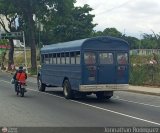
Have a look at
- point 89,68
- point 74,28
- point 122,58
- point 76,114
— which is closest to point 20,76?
point 89,68

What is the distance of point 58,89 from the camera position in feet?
105

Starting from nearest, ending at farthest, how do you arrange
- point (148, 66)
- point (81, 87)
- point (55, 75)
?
point (81, 87), point (55, 75), point (148, 66)

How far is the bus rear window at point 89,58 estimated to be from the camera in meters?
22.5

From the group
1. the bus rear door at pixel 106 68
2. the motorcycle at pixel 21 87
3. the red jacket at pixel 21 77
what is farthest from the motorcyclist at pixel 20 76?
the bus rear door at pixel 106 68

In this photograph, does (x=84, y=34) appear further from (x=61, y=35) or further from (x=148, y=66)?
(x=148, y=66)

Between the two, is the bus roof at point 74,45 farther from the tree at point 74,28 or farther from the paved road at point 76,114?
the tree at point 74,28

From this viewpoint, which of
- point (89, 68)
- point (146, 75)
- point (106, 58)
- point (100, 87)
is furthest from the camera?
point (146, 75)

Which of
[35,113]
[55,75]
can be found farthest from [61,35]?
[35,113]

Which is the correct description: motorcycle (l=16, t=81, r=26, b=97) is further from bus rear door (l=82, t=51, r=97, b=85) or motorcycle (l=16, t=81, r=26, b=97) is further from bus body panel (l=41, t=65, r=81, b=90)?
bus rear door (l=82, t=51, r=97, b=85)

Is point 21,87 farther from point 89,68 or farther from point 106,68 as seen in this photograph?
point 106,68

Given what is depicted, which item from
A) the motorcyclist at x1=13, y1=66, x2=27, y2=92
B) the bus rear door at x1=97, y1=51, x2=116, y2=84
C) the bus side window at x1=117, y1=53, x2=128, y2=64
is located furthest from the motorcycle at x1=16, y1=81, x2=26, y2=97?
the bus side window at x1=117, y1=53, x2=128, y2=64

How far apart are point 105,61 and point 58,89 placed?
953 cm

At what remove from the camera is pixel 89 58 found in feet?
74.1

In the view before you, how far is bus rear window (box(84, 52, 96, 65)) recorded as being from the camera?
22.5 meters
